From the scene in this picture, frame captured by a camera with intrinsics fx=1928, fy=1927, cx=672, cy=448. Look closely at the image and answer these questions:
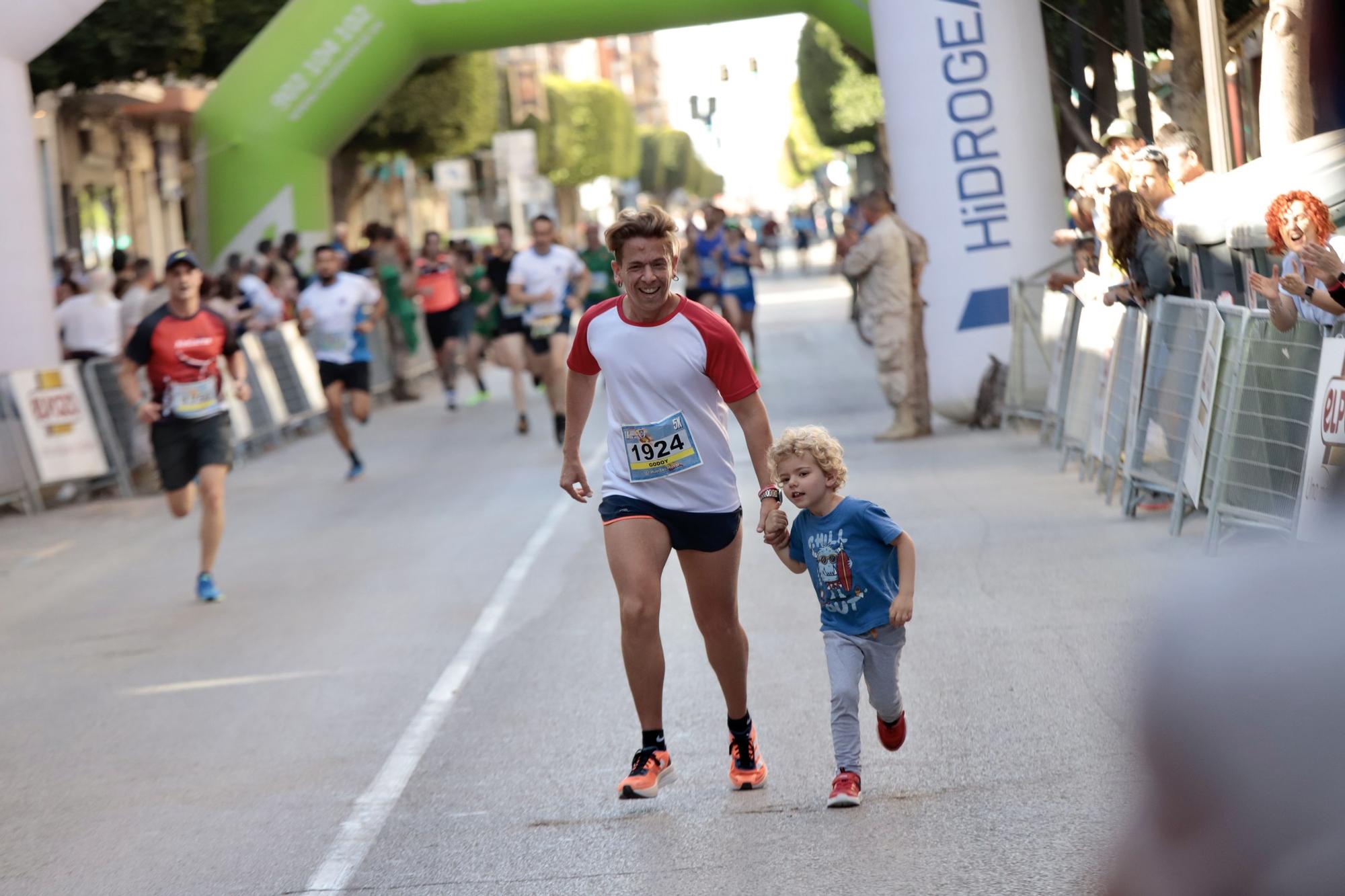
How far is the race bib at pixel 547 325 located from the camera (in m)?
17.4

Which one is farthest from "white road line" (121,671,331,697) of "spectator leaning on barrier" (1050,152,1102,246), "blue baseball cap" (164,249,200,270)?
"spectator leaning on barrier" (1050,152,1102,246)

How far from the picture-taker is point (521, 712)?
745 cm

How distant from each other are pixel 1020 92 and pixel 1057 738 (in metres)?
11.0

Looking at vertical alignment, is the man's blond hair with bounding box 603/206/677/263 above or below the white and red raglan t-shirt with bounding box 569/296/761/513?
above

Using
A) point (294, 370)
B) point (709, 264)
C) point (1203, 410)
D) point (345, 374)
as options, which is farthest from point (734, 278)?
point (1203, 410)

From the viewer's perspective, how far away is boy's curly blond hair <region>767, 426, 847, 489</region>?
18.2 ft

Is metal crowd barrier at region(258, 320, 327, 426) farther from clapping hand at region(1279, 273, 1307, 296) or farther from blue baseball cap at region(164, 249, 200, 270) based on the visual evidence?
clapping hand at region(1279, 273, 1307, 296)

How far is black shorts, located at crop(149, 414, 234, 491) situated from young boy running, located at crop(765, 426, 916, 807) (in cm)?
606

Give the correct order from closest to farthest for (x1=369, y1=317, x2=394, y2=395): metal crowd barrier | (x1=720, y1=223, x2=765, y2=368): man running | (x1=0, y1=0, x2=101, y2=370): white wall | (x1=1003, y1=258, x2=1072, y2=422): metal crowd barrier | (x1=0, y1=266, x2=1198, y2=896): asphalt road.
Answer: (x1=0, y1=266, x2=1198, y2=896): asphalt road → (x1=1003, y1=258, x2=1072, y2=422): metal crowd barrier → (x1=0, y1=0, x2=101, y2=370): white wall → (x1=720, y1=223, x2=765, y2=368): man running → (x1=369, y1=317, x2=394, y2=395): metal crowd barrier

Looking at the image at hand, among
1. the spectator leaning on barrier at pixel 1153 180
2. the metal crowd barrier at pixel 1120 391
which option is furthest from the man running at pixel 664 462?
the spectator leaning on barrier at pixel 1153 180

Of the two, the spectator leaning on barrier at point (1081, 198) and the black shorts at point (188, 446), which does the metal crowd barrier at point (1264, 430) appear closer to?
the spectator leaning on barrier at point (1081, 198)

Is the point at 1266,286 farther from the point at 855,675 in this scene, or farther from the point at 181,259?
the point at 181,259

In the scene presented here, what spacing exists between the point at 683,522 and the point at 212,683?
11.2 ft

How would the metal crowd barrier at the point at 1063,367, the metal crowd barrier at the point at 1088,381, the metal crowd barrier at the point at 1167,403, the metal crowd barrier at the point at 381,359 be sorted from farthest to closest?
the metal crowd barrier at the point at 381,359 → the metal crowd barrier at the point at 1063,367 → the metal crowd barrier at the point at 1088,381 → the metal crowd barrier at the point at 1167,403
